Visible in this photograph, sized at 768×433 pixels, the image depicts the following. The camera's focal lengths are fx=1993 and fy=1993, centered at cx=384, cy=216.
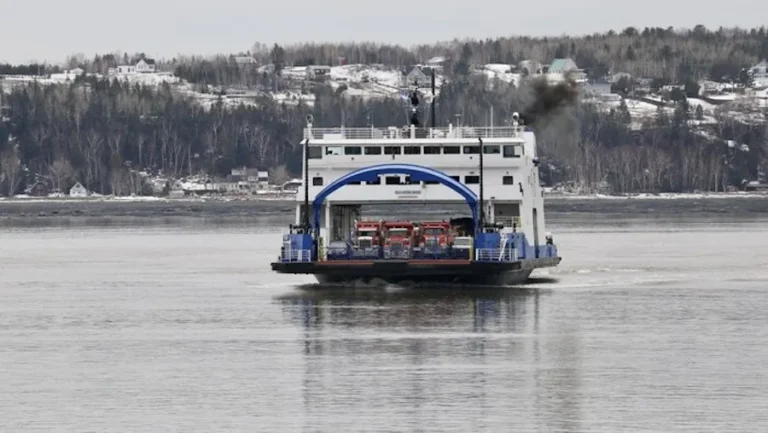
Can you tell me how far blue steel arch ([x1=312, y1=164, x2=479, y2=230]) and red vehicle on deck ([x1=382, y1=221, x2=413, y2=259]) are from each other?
1.71m

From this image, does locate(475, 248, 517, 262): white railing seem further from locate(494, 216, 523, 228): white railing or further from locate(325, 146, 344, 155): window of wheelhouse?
locate(325, 146, 344, 155): window of wheelhouse

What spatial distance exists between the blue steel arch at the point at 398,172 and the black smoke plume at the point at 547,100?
58.8ft

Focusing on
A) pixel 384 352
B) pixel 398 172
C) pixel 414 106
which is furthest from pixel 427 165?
pixel 384 352

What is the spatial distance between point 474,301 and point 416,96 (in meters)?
12.3

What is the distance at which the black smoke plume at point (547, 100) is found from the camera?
7938cm

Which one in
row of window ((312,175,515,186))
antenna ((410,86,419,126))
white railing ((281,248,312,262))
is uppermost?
antenna ((410,86,419,126))

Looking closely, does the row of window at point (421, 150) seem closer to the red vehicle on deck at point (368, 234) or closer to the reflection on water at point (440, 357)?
the red vehicle on deck at point (368, 234)

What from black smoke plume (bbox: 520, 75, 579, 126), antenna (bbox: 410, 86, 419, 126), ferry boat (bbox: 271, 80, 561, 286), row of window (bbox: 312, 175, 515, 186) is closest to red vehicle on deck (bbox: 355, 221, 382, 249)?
ferry boat (bbox: 271, 80, 561, 286)

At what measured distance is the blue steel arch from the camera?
198 feet

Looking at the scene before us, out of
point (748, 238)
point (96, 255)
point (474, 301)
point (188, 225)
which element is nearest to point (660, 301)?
A: point (474, 301)

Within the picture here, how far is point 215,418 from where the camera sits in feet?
110

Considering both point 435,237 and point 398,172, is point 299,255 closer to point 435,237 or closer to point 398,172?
point 398,172

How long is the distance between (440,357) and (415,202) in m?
19.0

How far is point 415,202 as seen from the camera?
6050 cm
